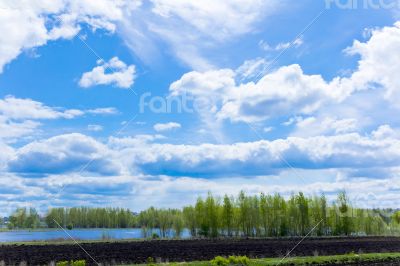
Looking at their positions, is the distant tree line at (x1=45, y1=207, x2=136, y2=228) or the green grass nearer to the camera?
the green grass

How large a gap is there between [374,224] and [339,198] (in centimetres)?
1344

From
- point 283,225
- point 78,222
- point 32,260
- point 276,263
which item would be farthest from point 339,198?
point 78,222

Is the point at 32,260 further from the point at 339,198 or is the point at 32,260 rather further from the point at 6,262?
the point at 339,198

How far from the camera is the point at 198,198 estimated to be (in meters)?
89.1

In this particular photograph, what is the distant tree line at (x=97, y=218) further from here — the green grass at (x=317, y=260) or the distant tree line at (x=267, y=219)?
the green grass at (x=317, y=260)

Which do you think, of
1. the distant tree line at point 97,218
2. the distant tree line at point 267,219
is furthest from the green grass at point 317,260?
the distant tree line at point 97,218

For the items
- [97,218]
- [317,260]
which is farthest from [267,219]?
[97,218]

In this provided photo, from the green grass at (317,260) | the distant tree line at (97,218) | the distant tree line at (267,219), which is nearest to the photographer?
the green grass at (317,260)

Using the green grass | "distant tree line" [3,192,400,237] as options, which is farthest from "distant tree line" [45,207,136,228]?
the green grass

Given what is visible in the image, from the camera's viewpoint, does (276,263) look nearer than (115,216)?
Yes

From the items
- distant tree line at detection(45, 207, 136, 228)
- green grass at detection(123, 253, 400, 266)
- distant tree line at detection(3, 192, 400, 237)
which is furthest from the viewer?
distant tree line at detection(45, 207, 136, 228)

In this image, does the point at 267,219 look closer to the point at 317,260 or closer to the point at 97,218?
the point at 317,260

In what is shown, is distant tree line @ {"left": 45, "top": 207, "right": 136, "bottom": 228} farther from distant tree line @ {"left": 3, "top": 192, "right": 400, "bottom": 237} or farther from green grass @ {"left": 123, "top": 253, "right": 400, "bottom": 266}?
green grass @ {"left": 123, "top": 253, "right": 400, "bottom": 266}

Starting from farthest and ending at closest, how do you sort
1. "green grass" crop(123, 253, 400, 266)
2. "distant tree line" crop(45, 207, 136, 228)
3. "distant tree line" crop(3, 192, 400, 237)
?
"distant tree line" crop(45, 207, 136, 228) → "distant tree line" crop(3, 192, 400, 237) → "green grass" crop(123, 253, 400, 266)
